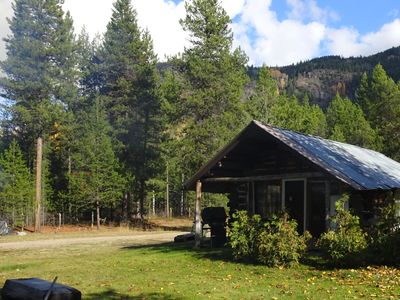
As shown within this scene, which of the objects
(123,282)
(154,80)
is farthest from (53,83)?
(123,282)

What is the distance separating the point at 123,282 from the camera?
469 inches

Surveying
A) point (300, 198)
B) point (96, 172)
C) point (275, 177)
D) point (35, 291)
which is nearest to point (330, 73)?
point (96, 172)

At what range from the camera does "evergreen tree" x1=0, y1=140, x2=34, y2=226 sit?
3684cm

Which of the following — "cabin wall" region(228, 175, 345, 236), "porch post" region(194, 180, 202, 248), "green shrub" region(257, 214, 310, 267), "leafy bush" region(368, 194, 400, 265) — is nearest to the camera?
"leafy bush" region(368, 194, 400, 265)

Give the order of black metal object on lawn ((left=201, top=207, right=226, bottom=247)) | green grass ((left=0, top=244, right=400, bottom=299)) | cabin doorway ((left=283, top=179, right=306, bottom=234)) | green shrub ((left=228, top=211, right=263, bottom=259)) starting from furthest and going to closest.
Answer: black metal object on lawn ((left=201, top=207, right=226, bottom=247))
cabin doorway ((left=283, top=179, right=306, bottom=234))
green shrub ((left=228, top=211, right=263, bottom=259))
green grass ((left=0, top=244, right=400, bottom=299))

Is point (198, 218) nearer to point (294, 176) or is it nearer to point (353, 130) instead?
point (294, 176)

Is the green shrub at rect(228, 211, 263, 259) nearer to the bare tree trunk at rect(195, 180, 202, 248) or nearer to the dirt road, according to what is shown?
the bare tree trunk at rect(195, 180, 202, 248)

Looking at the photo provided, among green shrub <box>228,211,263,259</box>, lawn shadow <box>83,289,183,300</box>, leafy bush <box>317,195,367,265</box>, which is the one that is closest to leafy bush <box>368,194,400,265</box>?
leafy bush <box>317,195,367,265</box>

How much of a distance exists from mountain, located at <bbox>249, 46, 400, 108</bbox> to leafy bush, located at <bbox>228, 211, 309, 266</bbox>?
12763 cm

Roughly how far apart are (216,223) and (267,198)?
2469 millimetres

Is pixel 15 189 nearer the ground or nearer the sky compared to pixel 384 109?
nearer the ground

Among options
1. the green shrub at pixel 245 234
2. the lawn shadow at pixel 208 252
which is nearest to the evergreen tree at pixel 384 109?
the lawn shadow at pixel 208 252

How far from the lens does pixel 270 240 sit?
546 inches

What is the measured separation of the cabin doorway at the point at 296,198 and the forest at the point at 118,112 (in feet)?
46.3
